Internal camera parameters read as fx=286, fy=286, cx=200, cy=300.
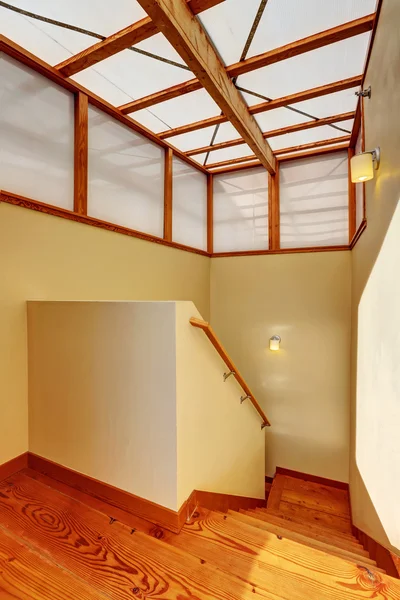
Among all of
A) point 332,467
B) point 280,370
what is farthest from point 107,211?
point 332,467

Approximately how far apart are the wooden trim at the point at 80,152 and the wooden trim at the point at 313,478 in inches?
165

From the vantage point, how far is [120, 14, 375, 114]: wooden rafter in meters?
1.93

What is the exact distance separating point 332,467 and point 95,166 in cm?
458

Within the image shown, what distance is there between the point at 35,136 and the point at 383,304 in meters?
2.71

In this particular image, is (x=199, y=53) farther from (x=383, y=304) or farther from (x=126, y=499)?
(x=126, y=499)

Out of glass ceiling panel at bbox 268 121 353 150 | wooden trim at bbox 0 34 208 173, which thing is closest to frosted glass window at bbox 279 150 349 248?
glass ceiling panel at bbox 268 121 353 150

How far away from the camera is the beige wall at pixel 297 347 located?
377 cm

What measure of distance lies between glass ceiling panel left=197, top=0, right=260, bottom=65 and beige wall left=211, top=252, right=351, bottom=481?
249cm

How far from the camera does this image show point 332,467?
3.82 metres

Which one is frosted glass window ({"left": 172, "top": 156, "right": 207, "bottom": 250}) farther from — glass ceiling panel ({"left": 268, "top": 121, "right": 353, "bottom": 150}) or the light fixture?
the light fixture

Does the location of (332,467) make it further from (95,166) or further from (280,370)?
(95,166)

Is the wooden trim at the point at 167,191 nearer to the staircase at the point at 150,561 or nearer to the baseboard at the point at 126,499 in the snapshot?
the baseboard at the point at 126,499

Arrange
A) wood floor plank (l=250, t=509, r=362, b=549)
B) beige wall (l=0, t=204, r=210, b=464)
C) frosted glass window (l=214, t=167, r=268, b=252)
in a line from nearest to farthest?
beige wall (l=0, t=204, r=210, b=464) → wood floor plank (l=250, t=509, r=362, b=549) → frosted glass window (l=214, t=167, r=268, b=252)

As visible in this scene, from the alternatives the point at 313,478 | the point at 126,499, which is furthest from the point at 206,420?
the point at 313,478
